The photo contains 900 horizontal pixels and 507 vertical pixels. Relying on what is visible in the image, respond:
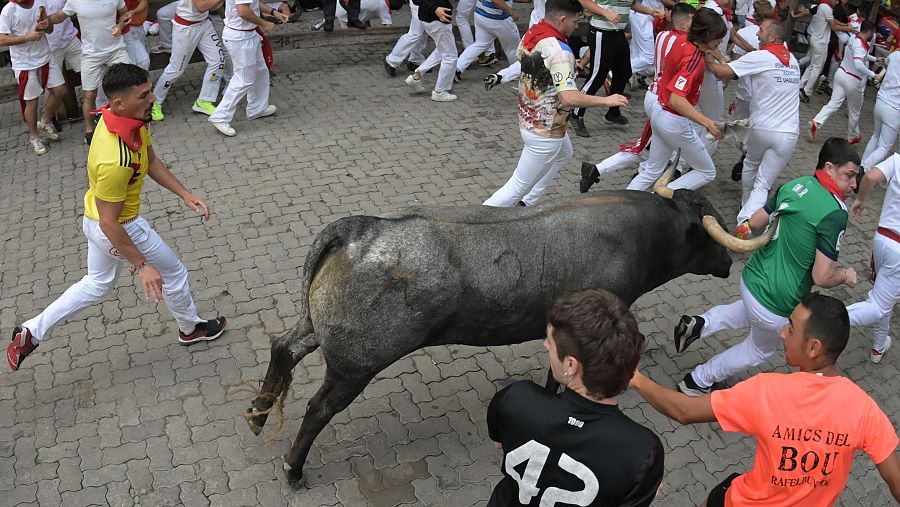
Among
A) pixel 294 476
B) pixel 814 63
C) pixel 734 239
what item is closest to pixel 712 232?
pixel 734 239

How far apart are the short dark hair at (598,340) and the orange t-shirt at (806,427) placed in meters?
0.77

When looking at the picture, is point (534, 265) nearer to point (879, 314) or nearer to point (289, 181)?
point (879, 314)

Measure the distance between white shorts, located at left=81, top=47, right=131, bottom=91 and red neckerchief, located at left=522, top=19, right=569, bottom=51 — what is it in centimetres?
493

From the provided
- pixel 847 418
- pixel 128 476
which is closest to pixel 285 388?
pixel 128 476

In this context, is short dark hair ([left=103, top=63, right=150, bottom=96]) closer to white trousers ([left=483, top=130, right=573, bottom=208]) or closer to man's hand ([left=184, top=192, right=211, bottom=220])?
man's hand ([left=184, top=192, right=211, bottom=220])

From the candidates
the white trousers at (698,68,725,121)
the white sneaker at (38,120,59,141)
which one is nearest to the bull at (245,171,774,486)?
the white trousers at (698,68,725,121)

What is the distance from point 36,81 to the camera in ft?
27.5

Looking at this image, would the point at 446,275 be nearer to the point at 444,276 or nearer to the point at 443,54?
the point at 444,276

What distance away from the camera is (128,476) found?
14.6ft

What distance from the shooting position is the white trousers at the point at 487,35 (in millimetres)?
10195

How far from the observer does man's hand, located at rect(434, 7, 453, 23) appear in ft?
31.7

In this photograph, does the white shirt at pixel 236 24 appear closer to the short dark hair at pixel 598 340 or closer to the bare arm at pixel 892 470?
the short dark hair at pixel 598 340

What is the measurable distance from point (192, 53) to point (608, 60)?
5.14 m

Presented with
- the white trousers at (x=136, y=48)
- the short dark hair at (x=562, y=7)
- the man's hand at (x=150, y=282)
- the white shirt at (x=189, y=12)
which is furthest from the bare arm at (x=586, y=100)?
the white trousers at (x=136, y=48)
